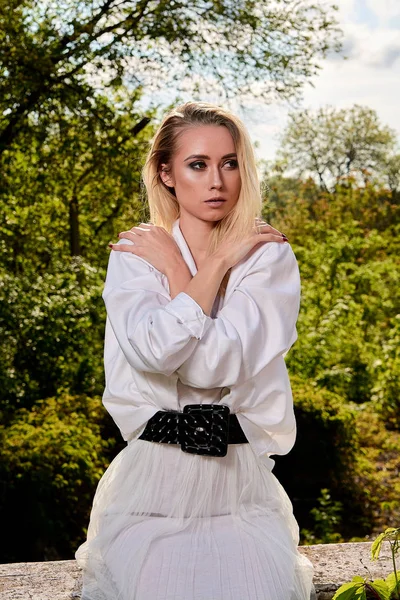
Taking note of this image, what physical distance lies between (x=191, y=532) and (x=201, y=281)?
1.97 feet

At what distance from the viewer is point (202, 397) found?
6.31ft

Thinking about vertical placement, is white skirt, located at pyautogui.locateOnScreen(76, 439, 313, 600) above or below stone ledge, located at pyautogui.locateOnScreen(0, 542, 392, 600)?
above

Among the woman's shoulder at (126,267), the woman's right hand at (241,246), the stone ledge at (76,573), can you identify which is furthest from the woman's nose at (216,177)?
the stone ledge at (76,573)

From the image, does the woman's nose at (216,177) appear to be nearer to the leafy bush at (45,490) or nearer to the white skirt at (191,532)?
the white skirt at (191,532)

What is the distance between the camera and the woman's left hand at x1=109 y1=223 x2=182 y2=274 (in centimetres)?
204

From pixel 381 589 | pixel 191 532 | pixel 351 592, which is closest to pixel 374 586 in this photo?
pixel 381 589

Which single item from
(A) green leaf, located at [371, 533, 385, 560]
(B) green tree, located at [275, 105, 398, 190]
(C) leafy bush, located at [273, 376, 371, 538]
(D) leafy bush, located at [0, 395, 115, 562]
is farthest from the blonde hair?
(B) green tree, located at [275, 105, 398, 190]

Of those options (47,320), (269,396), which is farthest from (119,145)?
(269,396)

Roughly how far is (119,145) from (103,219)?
3.31 m

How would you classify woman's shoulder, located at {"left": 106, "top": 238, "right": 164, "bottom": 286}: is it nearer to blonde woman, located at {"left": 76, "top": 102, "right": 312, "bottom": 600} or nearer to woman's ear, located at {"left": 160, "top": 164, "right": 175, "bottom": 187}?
blonde woman, located at {"left": 76, "top": 102, "right": 312, "bottom": 600}

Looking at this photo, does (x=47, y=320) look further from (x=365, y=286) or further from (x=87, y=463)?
(x=365, y=286)

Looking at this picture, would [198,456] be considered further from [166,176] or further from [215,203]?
[166,176]

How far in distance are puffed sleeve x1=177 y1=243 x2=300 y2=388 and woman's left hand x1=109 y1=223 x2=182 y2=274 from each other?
200 millimetres

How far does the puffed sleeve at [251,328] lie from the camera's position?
1.81m
